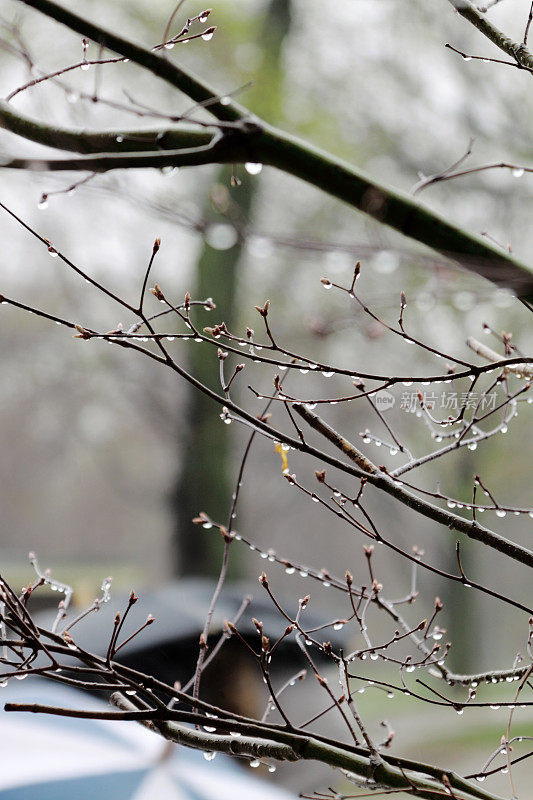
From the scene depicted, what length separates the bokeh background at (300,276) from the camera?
352 cm

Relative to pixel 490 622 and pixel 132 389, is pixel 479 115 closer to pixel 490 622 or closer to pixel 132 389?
pixel 132 389

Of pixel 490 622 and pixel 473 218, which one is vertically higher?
pixel 473 218

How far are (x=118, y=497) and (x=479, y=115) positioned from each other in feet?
15.1

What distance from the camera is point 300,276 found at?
4949 millimetres

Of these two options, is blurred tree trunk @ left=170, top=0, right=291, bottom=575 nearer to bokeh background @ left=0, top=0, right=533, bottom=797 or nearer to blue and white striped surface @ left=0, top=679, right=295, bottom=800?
bokeh background @ left=0, top=0, right=533, bottom=797

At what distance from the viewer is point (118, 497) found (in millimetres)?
6730

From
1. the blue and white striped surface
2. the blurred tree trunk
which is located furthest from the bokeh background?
the blue and white striped surface

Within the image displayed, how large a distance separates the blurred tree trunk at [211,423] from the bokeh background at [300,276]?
1 cm

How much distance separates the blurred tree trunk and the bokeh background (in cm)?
1

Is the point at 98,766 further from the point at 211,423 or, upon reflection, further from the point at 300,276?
the point at 300,276

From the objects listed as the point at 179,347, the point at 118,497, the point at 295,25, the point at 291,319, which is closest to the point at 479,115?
the point at 295,25

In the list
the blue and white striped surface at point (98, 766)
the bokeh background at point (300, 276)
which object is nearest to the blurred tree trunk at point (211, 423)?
the bokeh background at point (300, 276)

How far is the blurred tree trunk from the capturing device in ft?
12.5

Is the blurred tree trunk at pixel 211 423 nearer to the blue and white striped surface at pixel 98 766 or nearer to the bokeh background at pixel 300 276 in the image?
the bokeh background at pixel 300 276
